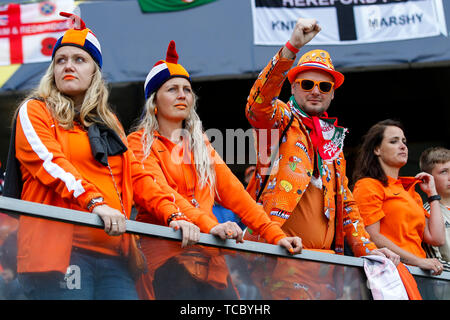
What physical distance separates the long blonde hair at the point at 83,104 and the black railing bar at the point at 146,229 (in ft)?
2.13

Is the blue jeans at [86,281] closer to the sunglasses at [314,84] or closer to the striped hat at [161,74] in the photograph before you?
the striped hat at [161,74]

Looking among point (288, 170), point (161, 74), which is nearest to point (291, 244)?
point (288, 170)

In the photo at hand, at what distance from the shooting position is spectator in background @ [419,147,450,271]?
4348 millimetres

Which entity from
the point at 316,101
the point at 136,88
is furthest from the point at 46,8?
the point at 316,101

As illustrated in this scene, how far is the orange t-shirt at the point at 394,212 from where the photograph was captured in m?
4.02

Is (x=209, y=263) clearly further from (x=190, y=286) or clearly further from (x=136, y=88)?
(x=136, y=88)

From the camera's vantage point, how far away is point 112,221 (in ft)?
7.70

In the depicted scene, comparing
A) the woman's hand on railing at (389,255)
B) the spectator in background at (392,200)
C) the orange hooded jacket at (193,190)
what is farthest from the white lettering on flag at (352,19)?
the woman's hand on railing at (389,255)

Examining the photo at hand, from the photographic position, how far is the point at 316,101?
12.6 feet

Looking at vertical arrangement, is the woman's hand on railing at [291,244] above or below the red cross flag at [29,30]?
below

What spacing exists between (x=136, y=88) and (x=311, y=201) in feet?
18.8

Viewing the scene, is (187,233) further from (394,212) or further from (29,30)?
(29,30)

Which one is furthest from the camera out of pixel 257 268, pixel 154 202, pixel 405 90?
pixel 405 90

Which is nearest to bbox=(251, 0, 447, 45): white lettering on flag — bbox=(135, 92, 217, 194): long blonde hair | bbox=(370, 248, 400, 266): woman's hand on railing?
bbox=(135, 92, 217, 194): long blonde hair
